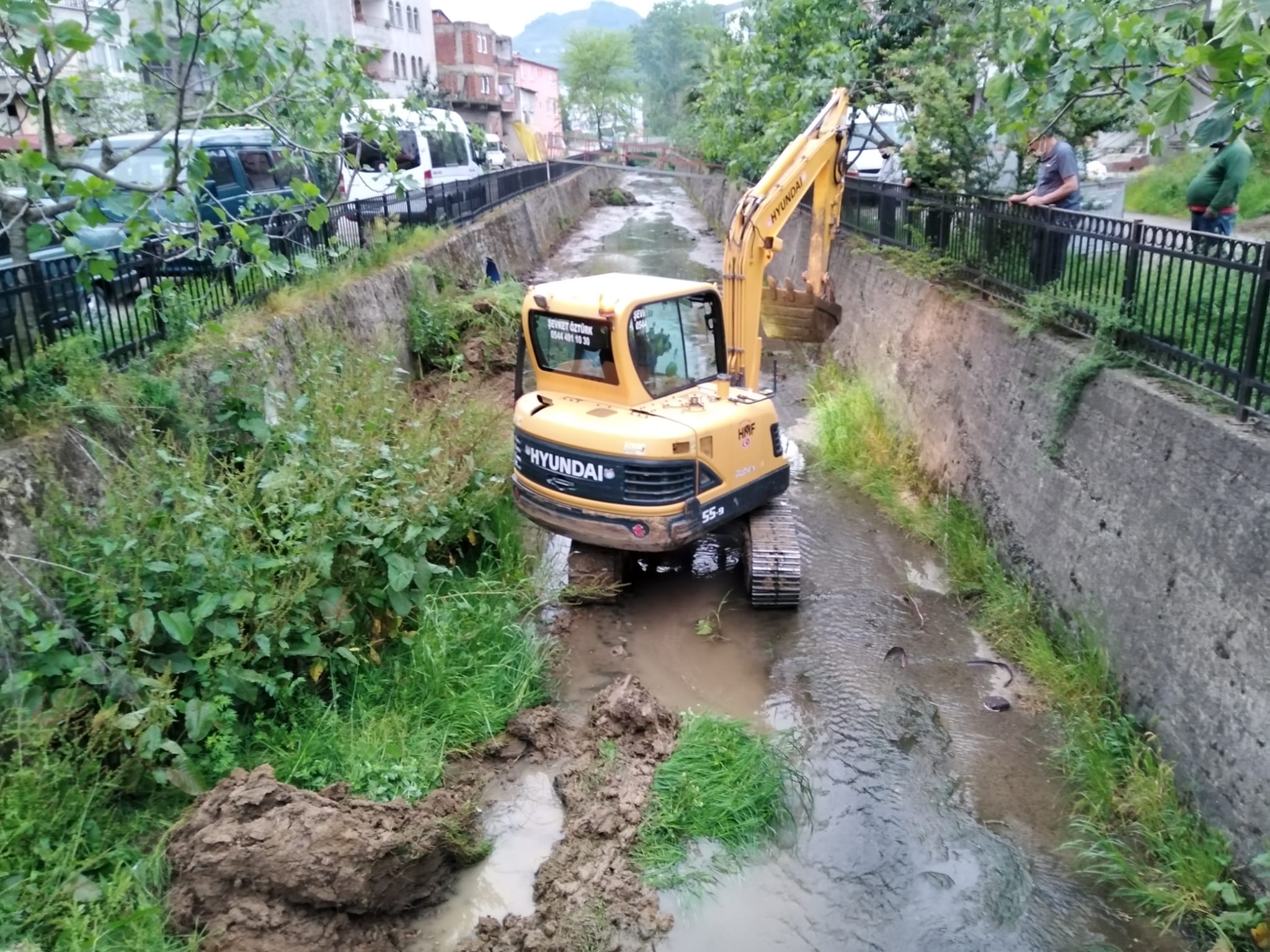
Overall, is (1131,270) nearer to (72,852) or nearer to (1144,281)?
(1144,281)

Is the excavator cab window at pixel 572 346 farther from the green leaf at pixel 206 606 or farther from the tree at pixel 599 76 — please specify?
the tree at pixel 599 76

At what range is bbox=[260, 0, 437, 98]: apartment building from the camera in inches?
1257

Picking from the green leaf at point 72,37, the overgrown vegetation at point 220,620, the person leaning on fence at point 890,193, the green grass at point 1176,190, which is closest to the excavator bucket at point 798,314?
the person leaning on fence at point 890,193

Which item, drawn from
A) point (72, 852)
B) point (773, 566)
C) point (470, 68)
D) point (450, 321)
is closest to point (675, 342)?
point (773, 566)

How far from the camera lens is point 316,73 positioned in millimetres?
6301

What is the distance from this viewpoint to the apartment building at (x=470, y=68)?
5334 centimetres

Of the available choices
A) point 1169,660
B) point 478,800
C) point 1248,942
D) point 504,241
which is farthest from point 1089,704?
point 504,241

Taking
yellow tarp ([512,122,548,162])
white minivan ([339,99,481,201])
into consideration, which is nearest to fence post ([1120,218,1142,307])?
white minivan ([339,99,481,201])

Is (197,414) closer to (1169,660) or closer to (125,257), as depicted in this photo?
(125,257)

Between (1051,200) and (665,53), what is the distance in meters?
86.4

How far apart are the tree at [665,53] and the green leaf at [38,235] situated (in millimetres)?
69415

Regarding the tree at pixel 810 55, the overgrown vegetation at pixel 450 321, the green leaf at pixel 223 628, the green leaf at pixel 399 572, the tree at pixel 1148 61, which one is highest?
the tree at pixel 810 55

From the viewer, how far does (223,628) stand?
4.60 metres

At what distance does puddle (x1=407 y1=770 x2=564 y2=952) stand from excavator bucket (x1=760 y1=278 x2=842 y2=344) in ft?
17.3
